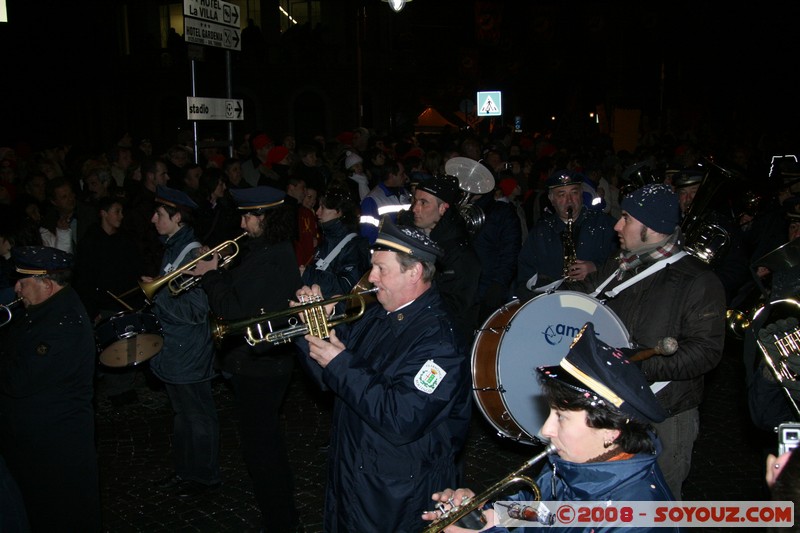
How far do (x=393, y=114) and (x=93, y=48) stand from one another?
19.5m

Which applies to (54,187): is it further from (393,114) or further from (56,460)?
(393,114)

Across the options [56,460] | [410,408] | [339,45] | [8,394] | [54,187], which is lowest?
[56,460]

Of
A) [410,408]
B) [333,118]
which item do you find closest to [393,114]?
[333,118]

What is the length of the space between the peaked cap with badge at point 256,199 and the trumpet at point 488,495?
9.11 ft

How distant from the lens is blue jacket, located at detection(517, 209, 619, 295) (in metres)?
6.30

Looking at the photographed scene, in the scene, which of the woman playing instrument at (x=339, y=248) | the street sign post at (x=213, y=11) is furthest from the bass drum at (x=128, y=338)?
the street sign post at (x=213, y=11)

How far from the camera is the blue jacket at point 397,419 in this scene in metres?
3.23

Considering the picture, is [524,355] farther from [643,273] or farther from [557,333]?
[643,273]

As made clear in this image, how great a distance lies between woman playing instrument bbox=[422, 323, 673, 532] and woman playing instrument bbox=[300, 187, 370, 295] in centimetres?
347

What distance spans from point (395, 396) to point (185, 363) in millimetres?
2728

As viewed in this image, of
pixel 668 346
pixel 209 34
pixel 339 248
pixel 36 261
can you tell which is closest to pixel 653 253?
pixel 668 346

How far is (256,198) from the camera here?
4918mm

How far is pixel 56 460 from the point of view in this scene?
4309 millimetres

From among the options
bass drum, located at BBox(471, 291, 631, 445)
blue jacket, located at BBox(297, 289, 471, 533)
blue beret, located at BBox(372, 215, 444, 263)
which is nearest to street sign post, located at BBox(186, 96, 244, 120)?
bass drum, located at BBox(471, 291, 631, 445)
